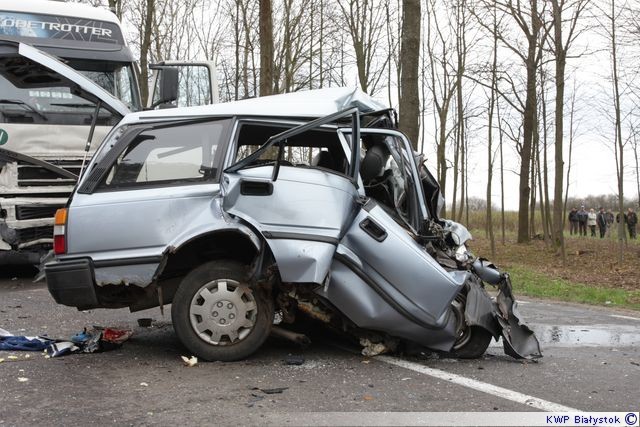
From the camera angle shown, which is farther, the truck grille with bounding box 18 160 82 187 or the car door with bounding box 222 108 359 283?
the truck grille with bounding box 18 160 82 187

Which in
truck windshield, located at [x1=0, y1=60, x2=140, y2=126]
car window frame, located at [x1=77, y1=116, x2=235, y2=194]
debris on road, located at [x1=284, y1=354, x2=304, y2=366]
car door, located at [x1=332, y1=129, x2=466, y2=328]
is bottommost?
debris on road, located at [x1=284, y1=354, x2=304, y2=366]

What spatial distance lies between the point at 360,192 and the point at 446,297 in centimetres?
110

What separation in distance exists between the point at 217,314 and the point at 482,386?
2099 millimetres

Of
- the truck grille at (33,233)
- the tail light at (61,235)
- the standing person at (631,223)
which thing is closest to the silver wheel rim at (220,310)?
the tail light at (61,235)

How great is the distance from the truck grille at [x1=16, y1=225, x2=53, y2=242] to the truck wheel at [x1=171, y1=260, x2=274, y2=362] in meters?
5.12

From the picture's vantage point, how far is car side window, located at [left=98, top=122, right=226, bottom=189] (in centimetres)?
509

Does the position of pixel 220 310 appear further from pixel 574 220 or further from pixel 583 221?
pixel 574 220

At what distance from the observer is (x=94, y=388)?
430 cm

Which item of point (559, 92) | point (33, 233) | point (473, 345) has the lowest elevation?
point (473, 345)

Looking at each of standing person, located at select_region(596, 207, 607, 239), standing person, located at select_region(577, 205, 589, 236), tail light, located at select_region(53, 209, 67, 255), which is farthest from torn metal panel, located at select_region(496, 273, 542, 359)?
standing person, located at select_region(577, 205, 589, 236)

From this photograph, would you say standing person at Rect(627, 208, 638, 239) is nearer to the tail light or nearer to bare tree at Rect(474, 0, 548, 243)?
bare tree at Rect(474, 0, 548, 243)

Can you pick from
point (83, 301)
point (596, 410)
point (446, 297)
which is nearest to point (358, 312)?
point (446, 297)

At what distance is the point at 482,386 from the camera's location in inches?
173

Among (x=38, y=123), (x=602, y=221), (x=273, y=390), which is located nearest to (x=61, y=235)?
(x=273, y=390)
